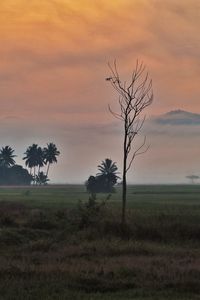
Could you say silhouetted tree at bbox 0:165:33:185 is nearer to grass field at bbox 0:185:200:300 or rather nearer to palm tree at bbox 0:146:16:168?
palm tree at bbox 0:146:16:168

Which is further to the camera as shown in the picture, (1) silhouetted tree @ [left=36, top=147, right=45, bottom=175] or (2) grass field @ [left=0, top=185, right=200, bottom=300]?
(1) silhouetted tree @ [left=36, top=147, right=45, bottom=175]

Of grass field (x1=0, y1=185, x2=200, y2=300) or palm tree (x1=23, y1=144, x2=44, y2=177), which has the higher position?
palm tree (x1=23, y1=144, x2=44, y2=177)

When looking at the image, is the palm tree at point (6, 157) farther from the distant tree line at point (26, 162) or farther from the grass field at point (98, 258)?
the grass field at point (98, 258)

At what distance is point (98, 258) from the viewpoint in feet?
55.4

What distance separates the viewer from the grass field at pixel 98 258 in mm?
11203

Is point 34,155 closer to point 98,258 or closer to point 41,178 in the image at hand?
point 41,178

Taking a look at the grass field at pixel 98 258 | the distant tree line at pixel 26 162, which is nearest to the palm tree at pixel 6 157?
the distant tree line at pixel 26 162

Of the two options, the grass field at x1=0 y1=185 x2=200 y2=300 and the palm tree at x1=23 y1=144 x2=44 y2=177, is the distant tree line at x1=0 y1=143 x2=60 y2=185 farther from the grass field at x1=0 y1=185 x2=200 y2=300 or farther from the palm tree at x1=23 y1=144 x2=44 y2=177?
the grass field at x1=0 y1=185 x2=200 y2=300

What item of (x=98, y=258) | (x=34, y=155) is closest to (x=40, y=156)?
(x=34, y=155)

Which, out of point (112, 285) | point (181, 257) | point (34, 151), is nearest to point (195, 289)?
point (112, 285)

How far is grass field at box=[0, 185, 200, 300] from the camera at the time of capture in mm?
11203

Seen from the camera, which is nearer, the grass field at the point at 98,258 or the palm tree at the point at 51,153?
the grass field at the point at 98,258

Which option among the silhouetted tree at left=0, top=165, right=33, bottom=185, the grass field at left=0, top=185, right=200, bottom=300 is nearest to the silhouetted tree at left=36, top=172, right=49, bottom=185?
the silhouetted tree at left=0, top=165, right=33, bottom=185

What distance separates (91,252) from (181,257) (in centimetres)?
334
